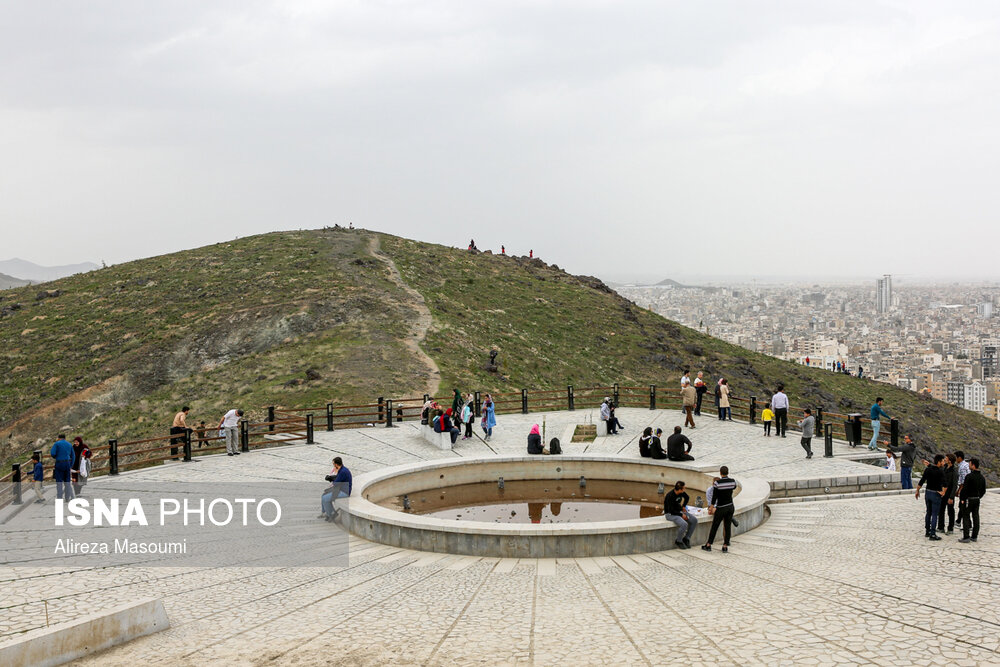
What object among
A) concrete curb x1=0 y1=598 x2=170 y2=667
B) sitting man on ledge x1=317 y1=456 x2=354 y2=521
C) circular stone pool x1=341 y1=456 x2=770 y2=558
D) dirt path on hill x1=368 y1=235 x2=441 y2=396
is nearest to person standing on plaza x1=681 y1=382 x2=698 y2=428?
circular stone pool x1=341 y1=456 x2=770 y2=558

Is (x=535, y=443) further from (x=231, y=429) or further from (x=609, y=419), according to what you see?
(x=231, y=429)

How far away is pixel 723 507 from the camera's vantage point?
1279cm

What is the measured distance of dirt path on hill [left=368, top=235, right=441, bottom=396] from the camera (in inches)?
1440

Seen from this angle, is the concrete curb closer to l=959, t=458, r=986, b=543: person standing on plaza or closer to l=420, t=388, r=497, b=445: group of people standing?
l=959, t=458, r=986, b=543: person standing on plaza

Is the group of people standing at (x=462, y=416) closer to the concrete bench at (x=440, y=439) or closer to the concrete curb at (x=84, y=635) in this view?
the concrete bench at (x=440, y=439)

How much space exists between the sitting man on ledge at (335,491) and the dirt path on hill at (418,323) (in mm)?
18719

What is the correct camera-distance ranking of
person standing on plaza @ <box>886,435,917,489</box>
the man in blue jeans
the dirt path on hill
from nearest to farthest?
the man in blue jeans, person standing on plaza @ <box>886,435,917,489</box>, the dirt path on hill

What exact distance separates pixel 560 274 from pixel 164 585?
69.3 metres

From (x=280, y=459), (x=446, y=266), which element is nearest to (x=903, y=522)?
(x=280, y=459)

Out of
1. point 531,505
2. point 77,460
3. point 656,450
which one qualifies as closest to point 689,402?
point 656,450

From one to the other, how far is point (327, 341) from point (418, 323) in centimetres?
728

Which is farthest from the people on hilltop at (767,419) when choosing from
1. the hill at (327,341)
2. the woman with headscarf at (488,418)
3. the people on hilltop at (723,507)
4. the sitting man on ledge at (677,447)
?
the hill at (327,341)

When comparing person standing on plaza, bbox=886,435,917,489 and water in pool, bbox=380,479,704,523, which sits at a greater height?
person standing on plaza, bbox=886,435,917,489

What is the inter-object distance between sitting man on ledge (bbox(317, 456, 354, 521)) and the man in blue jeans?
229 inches
